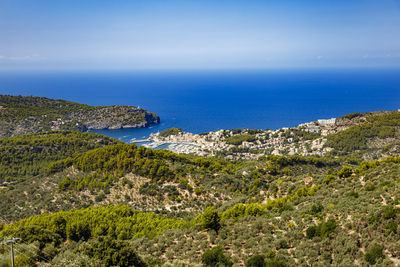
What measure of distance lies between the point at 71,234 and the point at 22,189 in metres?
16.2

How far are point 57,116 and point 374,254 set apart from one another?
9746 cm

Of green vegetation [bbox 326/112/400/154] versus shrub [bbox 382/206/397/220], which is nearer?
shrub [bbox 382/206/397/220]

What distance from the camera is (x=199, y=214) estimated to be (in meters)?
19.5

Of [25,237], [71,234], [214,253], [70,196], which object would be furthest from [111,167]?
[214,253]

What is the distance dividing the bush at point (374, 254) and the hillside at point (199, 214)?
0.03 meters

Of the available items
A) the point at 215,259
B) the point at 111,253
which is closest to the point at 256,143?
the point at 215,259

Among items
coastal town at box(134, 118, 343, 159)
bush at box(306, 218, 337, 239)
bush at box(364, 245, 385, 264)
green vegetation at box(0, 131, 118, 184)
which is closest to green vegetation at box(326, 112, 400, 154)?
coastal town at box(134, 118, 343, 159)

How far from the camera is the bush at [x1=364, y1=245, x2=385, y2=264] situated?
27.6 feet

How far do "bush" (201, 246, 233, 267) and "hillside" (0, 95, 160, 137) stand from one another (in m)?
80.9

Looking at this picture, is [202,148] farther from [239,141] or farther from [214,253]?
[214,253]

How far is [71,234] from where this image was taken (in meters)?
17.0

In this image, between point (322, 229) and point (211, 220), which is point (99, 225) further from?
point (322, 229)

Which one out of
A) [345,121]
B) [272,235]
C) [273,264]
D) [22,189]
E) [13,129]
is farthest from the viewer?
[13,129]

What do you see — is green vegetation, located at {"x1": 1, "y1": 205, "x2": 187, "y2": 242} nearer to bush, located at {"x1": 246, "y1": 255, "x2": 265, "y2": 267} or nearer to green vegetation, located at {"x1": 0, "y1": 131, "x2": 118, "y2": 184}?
bush, located at {"x1": 246, "y1": 255, "x2": 265, "y2": 267}
